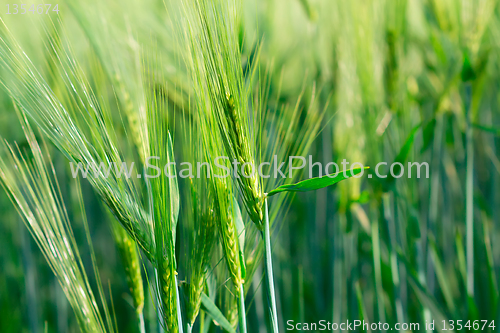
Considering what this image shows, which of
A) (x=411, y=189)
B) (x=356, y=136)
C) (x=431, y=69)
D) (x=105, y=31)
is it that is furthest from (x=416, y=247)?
(x=105, y=31)

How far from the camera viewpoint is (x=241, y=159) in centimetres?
35

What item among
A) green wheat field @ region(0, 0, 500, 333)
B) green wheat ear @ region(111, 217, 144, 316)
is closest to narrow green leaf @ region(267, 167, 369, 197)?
green wheat field @ region(0, 0, 500, 333)

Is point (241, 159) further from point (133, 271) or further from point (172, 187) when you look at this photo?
point (133, 271)

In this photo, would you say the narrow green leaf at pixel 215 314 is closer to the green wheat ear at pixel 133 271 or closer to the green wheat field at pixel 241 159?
the green wheat field at pixel 241 159

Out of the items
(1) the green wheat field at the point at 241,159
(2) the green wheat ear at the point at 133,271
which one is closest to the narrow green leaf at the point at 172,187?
(1) the green wheat field at the point at 241,159

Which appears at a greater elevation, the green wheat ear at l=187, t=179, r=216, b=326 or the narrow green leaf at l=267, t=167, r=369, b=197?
the narrow green leaf at l=267, t=167, r=369, b=197

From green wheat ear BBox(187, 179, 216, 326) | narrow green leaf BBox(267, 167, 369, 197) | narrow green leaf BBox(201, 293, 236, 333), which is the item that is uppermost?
narrow green leaf BBox(267, 167, 369, 197)

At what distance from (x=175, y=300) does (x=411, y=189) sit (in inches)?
25.5

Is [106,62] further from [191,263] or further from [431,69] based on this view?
[431,69]

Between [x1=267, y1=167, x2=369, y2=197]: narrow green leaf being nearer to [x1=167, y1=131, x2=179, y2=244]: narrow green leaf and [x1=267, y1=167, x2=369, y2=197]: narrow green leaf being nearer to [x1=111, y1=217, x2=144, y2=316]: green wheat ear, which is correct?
[x1=167, y1=131, x2=179, y2=244]: narrow green leaf

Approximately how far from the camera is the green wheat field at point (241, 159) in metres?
0.35

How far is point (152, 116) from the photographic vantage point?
0.34 meters

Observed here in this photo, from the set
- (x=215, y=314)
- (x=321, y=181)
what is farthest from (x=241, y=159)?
(x=215, y=314)

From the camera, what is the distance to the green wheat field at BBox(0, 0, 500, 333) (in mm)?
354
